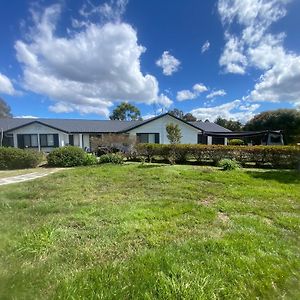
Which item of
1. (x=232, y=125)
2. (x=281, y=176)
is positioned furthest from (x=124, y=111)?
(x=281, y=176)

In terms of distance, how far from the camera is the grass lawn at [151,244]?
10.4 ft

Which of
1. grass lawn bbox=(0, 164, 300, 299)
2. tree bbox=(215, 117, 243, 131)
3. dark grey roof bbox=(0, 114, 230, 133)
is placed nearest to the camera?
grass lawn bbox=(0, 164, 300, 299)

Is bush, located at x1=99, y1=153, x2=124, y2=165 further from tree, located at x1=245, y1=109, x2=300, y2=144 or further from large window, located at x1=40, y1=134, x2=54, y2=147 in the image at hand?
tree, located at x1=245, y1=109, x2=300, y2=144

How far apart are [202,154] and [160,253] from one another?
1133 centimetres

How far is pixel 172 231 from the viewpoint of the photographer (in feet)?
15.9

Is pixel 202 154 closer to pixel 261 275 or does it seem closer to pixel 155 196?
pixel 155 196

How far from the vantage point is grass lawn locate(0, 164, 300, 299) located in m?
3.17

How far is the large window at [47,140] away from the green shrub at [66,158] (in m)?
14.3

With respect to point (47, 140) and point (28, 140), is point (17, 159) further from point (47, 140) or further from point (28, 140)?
point (28, 140)

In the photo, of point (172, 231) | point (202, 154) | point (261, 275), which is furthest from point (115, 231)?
point (202, 154)

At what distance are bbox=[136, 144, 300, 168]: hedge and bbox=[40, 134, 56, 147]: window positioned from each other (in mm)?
16273

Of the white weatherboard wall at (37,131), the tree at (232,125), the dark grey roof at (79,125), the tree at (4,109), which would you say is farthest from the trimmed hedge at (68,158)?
the tree at (4,109)

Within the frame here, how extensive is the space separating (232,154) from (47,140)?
21934 millimetres

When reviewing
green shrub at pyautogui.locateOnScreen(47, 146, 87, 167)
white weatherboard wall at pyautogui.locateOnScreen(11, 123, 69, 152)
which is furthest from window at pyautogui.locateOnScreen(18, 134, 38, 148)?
green shrub at pyautogui.locateOnScreen(47, 146, 87, 167)
